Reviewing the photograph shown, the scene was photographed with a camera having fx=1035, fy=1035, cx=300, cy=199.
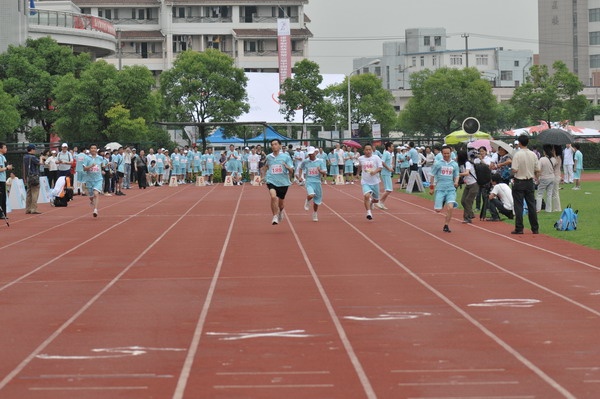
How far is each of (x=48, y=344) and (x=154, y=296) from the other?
3036 mm

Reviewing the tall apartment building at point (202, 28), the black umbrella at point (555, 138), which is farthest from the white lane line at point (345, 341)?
the tall apartment building at point (202, 28)

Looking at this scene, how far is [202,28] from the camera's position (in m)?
110

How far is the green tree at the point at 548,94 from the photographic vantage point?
78.9m

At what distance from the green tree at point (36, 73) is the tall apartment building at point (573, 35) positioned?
252 ft

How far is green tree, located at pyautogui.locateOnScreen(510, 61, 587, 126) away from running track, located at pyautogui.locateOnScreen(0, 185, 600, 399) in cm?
6059

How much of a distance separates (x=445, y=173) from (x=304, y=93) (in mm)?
57937

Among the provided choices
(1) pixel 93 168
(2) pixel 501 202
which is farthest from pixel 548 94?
(1) pixel 93 168

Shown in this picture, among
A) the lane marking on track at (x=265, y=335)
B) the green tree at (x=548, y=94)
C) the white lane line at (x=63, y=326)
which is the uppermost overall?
the green tree at (x=548, y=94)

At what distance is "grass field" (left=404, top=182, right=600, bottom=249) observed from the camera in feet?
63.2

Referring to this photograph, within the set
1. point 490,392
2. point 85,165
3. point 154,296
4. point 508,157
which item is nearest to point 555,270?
point 154,296

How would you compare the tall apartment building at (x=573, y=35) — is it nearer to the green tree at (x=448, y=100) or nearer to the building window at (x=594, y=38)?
the building window at (x=594, y=38)

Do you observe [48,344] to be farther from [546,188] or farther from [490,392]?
[546,188]

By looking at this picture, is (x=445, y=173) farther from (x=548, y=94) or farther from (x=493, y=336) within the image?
(x=548, y=94)

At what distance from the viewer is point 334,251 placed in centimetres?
1741
